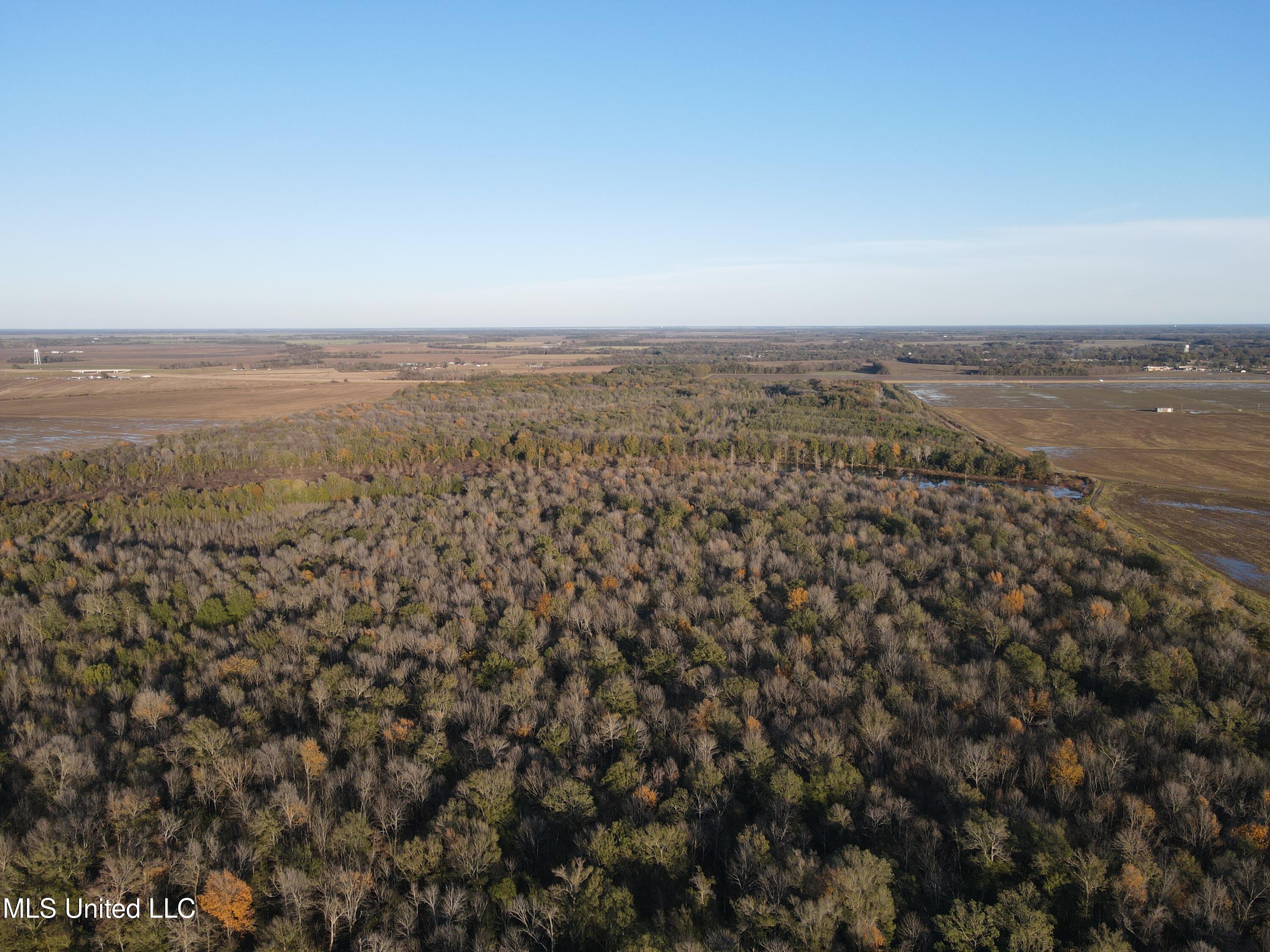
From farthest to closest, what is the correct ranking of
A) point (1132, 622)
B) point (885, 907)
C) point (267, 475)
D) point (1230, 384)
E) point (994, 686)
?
1. point (1230, 384)
2. point (267, 475)
3. point (1132, 622)
4. point (994, 686)
5. point (885, 907)

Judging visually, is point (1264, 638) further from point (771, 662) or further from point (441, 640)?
point (441, 640)

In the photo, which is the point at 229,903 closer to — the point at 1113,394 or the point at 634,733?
the point at 634,733

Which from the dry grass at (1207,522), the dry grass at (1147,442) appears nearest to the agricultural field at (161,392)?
the dry grass at (1147,442)

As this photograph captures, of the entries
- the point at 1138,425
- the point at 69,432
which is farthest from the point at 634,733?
the point at 1138,425

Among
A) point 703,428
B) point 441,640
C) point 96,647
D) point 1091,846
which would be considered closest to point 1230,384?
point 703,428

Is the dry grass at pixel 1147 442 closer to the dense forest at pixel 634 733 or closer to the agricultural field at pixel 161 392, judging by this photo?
the dense forest at pixel 634 733

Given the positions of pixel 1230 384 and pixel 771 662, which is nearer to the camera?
pixel 771 662
